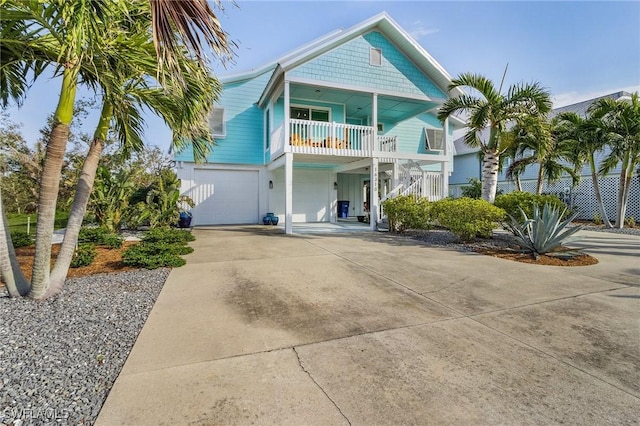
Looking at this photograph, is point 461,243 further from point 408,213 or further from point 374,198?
point 374,198

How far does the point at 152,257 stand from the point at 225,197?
879 cm

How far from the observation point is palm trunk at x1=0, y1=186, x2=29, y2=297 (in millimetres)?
3656

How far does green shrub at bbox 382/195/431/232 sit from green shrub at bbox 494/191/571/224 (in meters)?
2.25

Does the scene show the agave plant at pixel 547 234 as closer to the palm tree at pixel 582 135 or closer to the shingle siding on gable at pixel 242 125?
the palm tree at pixel 582 135

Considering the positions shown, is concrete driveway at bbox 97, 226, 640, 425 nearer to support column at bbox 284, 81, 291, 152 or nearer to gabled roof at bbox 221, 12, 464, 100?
support column at bbox 284, 81, 291, 152

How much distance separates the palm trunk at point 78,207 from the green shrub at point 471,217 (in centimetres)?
814

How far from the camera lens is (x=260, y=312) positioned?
148 inches

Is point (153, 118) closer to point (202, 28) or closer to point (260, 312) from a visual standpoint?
point (202, 28)

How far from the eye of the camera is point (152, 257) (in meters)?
6.00

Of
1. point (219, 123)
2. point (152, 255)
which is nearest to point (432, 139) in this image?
point (219, 123)

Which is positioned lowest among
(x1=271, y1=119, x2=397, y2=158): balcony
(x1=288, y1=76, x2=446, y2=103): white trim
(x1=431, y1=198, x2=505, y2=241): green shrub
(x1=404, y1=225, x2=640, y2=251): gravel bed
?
(x1=404, y1=225, x2=640, y2=251): gravel bed

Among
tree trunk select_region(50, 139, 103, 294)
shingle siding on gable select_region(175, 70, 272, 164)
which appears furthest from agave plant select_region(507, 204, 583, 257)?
shingle siding on gable select_region(175, 70, 272, 164)

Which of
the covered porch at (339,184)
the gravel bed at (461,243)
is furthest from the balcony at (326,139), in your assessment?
the gravel bed at (461,243)

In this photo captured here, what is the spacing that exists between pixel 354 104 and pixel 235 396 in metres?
13.6
